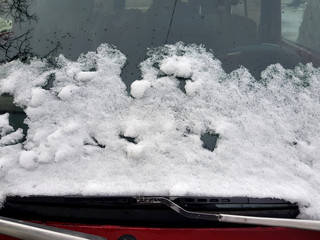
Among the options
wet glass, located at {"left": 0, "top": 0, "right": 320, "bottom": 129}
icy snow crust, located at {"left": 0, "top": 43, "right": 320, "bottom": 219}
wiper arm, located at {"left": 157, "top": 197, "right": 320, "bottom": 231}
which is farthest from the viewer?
wet glass, located at {"left": 0, "top": 0, "right": 320, "bottom": 129}

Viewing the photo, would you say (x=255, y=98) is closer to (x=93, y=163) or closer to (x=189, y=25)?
(x=189, y=25)

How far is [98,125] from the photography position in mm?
1795

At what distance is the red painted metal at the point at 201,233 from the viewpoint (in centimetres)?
150

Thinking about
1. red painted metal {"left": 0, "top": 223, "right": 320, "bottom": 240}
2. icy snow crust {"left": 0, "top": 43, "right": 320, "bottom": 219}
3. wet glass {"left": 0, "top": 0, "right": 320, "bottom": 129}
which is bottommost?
red painted metal {"left": 0, "top": 223, "right": 320, "bottom": 240}

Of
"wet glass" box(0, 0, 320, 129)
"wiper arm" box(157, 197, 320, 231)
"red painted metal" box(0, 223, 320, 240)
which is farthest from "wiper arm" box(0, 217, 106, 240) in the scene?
"wet glass" box(0, 0, 320, 129)

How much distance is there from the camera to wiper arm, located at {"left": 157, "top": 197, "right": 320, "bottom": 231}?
1410mm

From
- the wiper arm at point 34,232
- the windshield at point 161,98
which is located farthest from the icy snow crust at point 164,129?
the wiper arm at point 34,232

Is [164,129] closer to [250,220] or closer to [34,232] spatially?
[250,220]

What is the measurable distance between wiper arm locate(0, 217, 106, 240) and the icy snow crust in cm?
14

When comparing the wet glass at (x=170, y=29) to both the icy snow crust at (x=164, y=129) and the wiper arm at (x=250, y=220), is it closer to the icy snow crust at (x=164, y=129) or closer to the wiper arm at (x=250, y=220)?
the icy snow crust at (x=164, y=129)

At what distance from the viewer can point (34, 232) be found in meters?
1.44

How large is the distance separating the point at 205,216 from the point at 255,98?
645 millimetres

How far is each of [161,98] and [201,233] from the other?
2.11 ft

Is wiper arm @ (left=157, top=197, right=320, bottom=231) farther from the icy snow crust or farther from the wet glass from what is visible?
the wet glass
